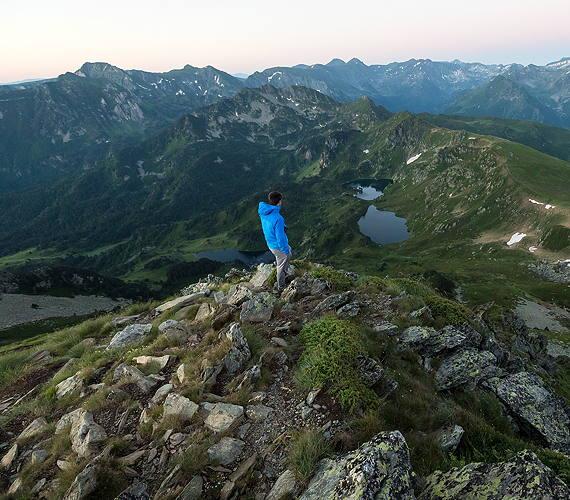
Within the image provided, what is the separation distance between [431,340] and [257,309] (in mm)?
7926

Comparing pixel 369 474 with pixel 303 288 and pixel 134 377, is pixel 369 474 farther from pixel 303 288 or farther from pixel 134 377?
pixel 303 288

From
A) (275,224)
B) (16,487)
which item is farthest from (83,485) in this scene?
(275,224)

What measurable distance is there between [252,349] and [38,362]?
46.0ft

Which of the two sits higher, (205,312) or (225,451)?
(225,451)

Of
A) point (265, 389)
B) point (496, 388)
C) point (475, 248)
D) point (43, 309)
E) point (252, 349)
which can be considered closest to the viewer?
point (265, 389)

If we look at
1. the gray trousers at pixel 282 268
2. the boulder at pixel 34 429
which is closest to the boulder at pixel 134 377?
the boulder at pixel 34 429

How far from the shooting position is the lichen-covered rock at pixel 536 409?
15.2 meters

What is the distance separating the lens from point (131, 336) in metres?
21.0

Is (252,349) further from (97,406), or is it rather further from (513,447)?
(513,447)

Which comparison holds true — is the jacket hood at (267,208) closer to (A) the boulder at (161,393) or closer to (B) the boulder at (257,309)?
(B) the boulder at (257,309)

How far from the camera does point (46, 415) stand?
49.5 ft

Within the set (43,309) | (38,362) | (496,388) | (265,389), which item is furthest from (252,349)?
(43,309)

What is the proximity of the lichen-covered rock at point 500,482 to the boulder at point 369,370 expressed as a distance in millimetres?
3695

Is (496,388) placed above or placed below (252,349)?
below
